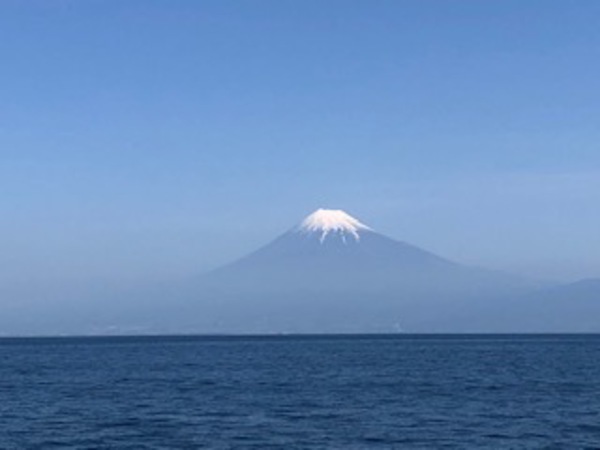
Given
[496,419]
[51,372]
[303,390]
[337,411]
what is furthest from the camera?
[51,372]

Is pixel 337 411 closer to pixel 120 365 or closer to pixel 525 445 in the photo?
pixel 525 445

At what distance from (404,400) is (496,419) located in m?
9.86

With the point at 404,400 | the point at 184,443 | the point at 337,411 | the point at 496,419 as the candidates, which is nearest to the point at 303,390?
the point at 404,400

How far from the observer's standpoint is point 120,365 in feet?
352

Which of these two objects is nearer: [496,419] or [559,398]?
[496,419]

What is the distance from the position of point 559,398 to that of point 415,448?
2230 centimetres

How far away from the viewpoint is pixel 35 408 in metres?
57.5

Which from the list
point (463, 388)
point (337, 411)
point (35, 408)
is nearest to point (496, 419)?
point (337, 411)

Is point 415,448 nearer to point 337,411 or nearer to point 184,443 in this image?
point 184,443

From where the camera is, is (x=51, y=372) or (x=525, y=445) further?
(x=51, y=372)

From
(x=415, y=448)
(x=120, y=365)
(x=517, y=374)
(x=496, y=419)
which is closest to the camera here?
(x=415, y=448)

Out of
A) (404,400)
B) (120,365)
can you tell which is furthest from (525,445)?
(120,365)

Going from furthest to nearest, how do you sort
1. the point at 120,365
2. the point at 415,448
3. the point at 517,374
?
1. the point at 120,365
2. the point at 517,374
3. the point at 415,448

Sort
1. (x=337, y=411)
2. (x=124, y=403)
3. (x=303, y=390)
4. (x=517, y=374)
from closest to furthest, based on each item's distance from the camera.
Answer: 1. (x=337, y=411)
2. (x=124, y=403)
3. (x=303, y=390)
4. (x=517, y=374)
